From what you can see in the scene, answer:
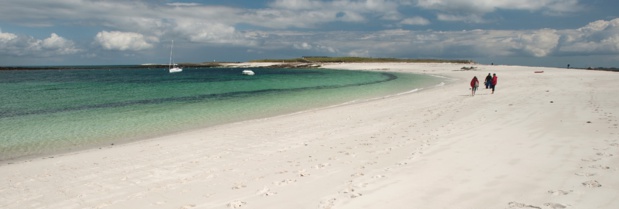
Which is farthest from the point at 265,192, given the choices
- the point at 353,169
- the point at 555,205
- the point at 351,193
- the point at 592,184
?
the point at 592,184

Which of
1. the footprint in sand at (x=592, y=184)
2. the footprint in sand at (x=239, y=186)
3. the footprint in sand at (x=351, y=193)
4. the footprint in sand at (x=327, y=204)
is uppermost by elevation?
the footprint in sand at (x=592, y=184)

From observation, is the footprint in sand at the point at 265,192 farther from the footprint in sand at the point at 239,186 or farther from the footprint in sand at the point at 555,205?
the footprint in sand at the point at 555,205

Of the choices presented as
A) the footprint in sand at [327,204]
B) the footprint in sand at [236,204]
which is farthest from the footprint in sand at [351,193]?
the footprint in sand at [236,204]

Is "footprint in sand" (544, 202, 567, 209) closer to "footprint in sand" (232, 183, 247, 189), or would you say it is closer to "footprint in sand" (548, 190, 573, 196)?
"footprint in sand" (548, 190, 573, 196)

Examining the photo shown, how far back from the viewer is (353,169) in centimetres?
909

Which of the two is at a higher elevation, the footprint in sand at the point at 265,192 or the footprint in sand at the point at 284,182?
the footprint in sand at the point at 284,182

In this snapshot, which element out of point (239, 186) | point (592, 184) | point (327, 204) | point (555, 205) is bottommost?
point (239, 186)

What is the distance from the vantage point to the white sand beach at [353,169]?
22.9 feet

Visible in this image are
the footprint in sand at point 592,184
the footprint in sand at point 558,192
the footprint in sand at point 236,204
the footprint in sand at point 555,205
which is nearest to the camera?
the footprint in sand at point 555,205

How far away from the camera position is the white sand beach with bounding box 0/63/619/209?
22.9 ft

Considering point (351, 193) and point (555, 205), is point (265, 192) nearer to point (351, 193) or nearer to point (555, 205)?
point (351, 193)

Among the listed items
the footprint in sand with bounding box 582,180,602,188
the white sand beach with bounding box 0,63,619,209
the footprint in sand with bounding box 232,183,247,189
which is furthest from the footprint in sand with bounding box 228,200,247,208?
the footprint in sand with bounding box 582,180,602,188

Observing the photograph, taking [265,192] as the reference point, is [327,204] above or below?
above

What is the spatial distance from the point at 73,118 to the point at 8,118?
3925mm
